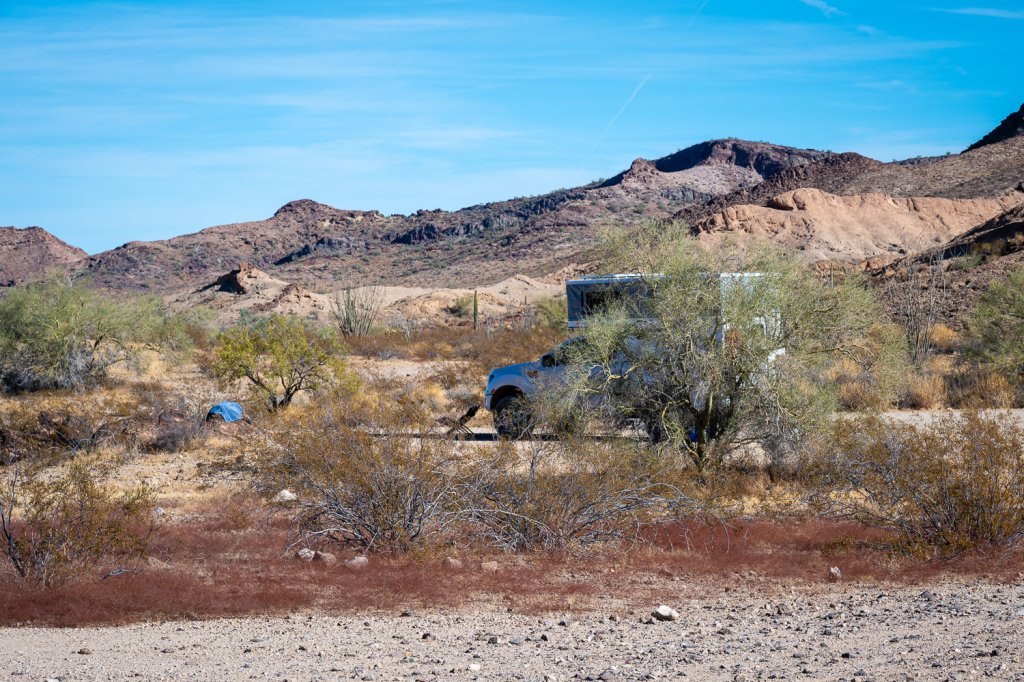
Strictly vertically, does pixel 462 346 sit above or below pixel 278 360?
above

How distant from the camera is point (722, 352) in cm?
1277

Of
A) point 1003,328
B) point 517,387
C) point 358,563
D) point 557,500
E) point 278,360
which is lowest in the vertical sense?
point 358,563

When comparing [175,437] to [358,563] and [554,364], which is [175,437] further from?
[358,563]

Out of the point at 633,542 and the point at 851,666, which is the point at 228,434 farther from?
the point at 851,666

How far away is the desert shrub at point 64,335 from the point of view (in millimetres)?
24656

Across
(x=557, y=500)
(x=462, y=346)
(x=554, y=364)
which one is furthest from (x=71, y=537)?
(x=462, y=346)

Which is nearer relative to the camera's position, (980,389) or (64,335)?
(980,389)

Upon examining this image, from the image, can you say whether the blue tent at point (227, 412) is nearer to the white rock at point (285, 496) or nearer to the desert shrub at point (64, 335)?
the white rock at point (285, 496)

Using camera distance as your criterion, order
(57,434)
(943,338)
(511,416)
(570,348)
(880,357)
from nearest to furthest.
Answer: (570,348)
(880,357)
(511,416)
(57,434)
(943,338)

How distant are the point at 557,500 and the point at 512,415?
5677 mm

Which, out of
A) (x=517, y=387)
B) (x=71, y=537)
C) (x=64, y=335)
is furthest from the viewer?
(x=64, y=335)

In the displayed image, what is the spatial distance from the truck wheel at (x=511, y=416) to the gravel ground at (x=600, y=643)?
239 inches

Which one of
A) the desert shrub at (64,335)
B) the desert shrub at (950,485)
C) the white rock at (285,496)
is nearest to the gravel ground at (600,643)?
the desert shrub at (950,485)

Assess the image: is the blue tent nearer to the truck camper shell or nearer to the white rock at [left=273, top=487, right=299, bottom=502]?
the white rock at [left=273, top=487, right=299, bottom=502]
